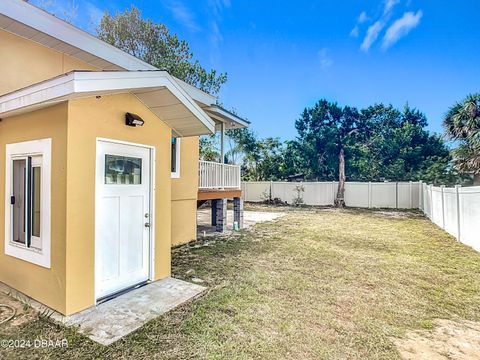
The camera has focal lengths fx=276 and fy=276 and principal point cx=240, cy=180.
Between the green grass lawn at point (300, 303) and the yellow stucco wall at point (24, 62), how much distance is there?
167 inches

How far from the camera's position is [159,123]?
4.88 m

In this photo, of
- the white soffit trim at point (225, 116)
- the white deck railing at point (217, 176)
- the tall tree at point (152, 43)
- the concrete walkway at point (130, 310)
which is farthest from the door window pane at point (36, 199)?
the tall tree at point (152, 43)

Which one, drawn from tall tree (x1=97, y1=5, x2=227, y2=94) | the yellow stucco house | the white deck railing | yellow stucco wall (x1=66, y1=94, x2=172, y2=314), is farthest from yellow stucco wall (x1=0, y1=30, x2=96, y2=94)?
tall tree (x1=97, y1=5, x2=227, y2=94)

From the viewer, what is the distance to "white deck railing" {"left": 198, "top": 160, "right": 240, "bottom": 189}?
9.12 m

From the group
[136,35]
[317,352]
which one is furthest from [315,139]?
[317,352]

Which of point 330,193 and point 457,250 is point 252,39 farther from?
point 457,250

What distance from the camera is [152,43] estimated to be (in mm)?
20672

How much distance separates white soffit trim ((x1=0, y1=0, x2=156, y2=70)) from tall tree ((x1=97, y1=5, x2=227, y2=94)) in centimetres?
1426

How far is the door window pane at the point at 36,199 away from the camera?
3957 mm

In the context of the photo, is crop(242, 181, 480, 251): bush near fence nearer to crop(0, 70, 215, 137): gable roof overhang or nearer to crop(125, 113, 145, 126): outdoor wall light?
crop(0, 70, 215, 137): gable roof overhang

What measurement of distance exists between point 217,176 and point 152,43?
16.0 m

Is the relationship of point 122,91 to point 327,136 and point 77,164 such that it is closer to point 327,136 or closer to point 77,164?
point 77,164

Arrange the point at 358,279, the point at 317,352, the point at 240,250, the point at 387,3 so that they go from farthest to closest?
the point at 387,3
the point at 240,250
the point at 358,279
the point at 317,352

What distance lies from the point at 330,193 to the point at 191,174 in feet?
47.6
